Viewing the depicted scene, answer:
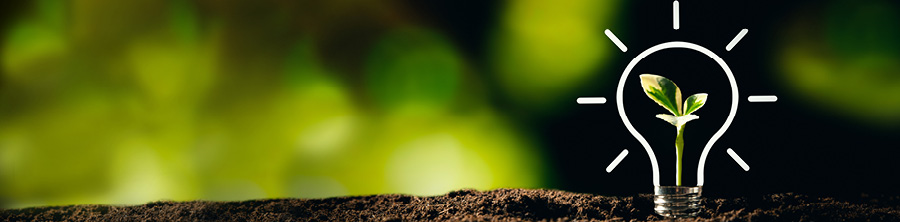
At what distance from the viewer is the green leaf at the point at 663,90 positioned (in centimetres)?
236

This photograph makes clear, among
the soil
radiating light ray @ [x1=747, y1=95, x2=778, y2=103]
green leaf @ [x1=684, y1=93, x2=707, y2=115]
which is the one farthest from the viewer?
radiating light ray @ [x1=747, y1=95, x2=778, y2=103]

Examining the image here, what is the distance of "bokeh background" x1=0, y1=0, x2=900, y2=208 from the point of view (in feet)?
8.79

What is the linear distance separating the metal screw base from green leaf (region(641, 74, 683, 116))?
0.87 ft

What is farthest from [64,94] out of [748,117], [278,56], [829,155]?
[829,155]

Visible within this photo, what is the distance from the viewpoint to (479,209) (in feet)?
7.57

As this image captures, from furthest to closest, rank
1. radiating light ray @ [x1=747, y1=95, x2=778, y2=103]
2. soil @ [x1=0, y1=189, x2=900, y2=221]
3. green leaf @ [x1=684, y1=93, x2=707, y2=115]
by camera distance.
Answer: radiating light ray @ [x1=747, y1=95, x2=778, y2=103] < green leaf @ [x1=684, y1=93, x2=707, y2=115] < soil @ [x1=0, y1=189, x2=900, y2=221]

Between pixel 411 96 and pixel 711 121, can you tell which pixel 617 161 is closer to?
pixel 711 121

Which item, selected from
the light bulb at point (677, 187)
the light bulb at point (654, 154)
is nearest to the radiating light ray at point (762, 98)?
the light bulb at point (654, 154)

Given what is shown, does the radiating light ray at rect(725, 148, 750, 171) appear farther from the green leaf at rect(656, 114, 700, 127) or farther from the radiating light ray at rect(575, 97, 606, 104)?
the radiating light ray at rect(575, 97, 606, 104)

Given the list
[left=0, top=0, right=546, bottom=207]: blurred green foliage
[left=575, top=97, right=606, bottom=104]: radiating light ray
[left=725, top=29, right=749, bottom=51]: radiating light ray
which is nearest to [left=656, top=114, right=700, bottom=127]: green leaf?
[left=575, top=97, right=606, bottom=104]: radiating light ray

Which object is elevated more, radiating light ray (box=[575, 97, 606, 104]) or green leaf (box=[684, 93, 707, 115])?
radiating light ray (box=[575, 97, 606, 104])

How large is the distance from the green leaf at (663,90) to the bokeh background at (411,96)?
0.25 meters

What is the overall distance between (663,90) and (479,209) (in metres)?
0.71

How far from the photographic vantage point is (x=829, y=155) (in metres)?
2.74
